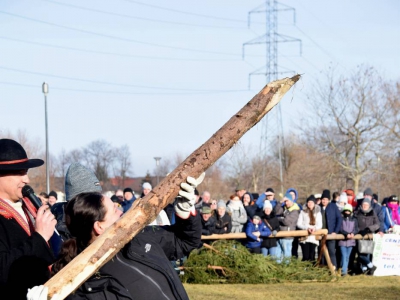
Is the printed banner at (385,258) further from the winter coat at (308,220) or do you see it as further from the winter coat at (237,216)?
the winter coat at (237,216)

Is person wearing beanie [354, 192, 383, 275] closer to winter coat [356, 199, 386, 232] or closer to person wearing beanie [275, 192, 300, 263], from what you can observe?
winter coat [356, 199, 386, 232]

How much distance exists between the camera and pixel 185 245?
4.79 metres

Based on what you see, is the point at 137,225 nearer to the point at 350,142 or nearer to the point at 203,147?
the point at 203,147

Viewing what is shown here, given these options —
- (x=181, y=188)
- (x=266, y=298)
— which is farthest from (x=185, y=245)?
(x=266, y=298)

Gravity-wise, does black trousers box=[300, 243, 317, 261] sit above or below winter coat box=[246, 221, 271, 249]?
below

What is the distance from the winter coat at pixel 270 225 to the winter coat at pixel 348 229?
1.91 m

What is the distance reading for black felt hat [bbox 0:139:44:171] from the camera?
4809mm

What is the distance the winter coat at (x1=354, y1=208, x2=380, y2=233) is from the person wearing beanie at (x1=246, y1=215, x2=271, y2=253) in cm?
297

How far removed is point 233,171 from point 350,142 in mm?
21031

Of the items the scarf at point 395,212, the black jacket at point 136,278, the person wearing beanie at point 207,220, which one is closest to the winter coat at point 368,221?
the scarf at point 395,212

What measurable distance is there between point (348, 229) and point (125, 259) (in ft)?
45.6

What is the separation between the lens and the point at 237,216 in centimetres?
1666

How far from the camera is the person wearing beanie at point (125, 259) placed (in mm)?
4117

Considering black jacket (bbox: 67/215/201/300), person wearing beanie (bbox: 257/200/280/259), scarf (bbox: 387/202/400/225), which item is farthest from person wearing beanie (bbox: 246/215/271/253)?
black jacket (bbox: 67/215/201/300)
